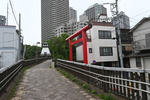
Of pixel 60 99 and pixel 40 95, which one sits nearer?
pixel 60 99

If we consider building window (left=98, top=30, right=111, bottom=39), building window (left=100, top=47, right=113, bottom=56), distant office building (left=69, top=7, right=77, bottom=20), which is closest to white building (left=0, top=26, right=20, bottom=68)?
building window (left=98, top=30, right=111, bottom=39)

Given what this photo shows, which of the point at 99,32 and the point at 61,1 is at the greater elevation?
the point at 61,1

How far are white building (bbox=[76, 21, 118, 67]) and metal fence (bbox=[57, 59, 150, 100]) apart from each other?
50.6 feet

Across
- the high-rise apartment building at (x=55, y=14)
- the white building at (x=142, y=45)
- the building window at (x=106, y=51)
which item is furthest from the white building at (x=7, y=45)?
the high-rise apartment building at (x=55, y=14)

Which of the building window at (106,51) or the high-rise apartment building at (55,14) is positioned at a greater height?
the high-rise apartment building at (55,14)

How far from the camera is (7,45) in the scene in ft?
81.0

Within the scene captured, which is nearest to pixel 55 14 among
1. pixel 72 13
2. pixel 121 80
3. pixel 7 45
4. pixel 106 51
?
Answer: pixel 72 13

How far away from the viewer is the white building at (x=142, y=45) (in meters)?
16.3

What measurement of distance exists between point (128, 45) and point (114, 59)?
4.19m

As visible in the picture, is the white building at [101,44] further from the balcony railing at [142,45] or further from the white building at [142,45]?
the balcony railing at [142,45]

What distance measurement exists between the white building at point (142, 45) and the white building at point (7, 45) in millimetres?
22091

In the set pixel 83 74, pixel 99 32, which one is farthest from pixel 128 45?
pixel 83 74

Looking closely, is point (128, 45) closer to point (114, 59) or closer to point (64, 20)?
point (114, 59)

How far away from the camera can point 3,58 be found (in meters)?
24.6
